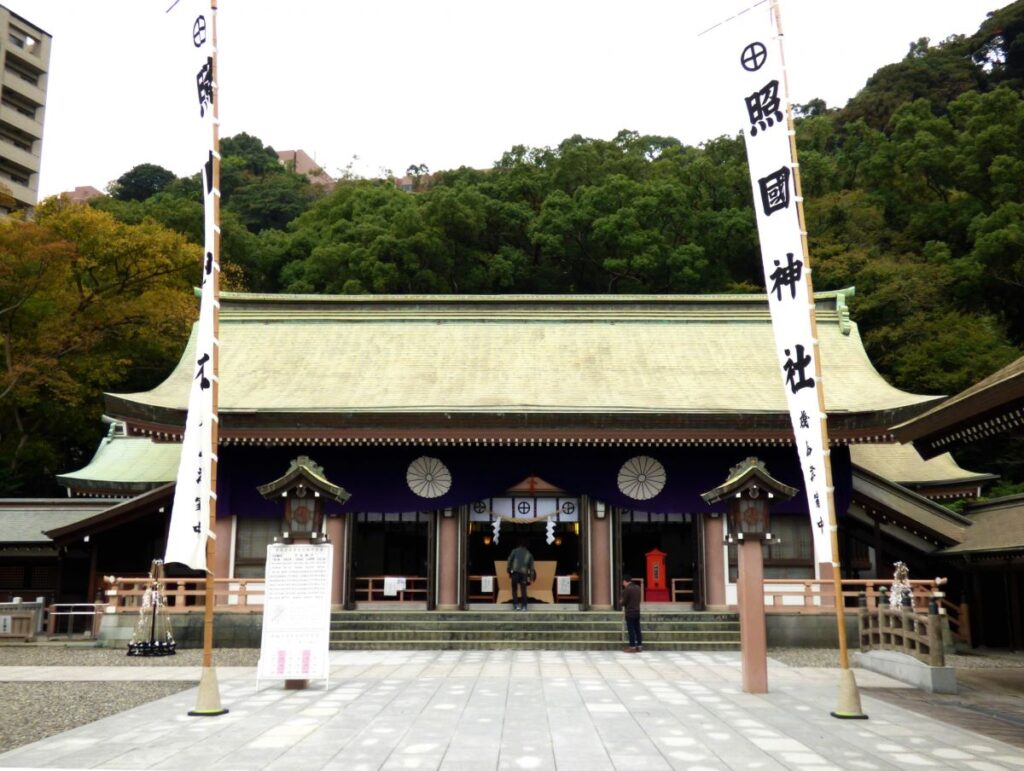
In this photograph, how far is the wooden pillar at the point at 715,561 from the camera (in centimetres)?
Answer: 1888

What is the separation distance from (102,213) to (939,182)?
→ 3679cm

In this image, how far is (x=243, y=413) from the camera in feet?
60.3

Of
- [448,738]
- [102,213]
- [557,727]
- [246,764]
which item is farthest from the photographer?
[102,213]

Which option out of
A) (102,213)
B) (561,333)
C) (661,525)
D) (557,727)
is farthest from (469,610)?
(102,213)

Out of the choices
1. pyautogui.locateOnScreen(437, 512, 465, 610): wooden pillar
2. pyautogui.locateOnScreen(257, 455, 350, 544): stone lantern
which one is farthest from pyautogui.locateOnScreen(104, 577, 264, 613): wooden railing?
pyautogui.locateOnScreen(257, 455, 350, 544): stone lantern

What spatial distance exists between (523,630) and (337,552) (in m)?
4.85

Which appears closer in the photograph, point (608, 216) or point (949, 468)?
point (949, 468)

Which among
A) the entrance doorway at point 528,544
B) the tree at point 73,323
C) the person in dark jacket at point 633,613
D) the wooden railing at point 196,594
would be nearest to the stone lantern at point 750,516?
the person in dark jacket at point 633,613

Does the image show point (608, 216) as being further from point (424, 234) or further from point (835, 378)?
point (835, 378)

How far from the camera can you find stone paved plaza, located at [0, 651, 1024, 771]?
7.30 meters

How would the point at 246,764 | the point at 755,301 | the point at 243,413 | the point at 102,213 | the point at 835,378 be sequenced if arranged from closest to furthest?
the point at 246,764
the point at 243,413
the point at 835,378
the point at 755,301
the point at 102,213

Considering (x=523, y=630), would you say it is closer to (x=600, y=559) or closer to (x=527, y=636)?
(x=527, y=636)

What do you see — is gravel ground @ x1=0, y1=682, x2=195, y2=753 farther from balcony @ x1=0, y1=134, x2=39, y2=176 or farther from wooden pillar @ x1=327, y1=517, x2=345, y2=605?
balcony @ x1=0, y1=134, x2=39, y2=176

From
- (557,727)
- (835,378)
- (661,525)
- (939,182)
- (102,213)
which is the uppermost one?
(939,182)
